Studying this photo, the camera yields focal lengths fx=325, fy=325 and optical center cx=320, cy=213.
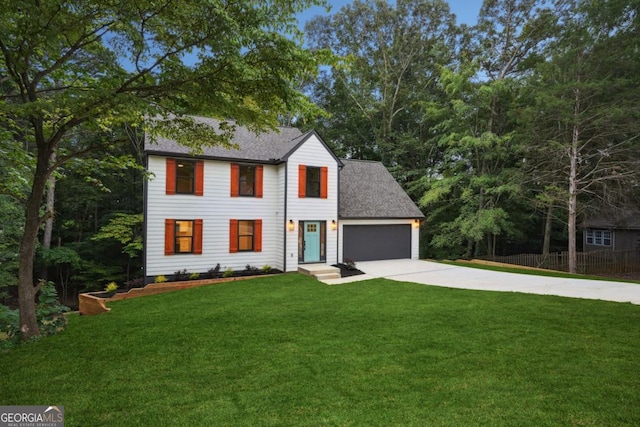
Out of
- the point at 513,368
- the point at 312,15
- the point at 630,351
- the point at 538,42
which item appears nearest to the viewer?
the point at 513,368

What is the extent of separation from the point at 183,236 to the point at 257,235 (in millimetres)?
2826

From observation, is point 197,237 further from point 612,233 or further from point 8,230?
point 612,233

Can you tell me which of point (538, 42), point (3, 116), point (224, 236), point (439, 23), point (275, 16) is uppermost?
point (439, 23)

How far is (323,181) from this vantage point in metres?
14.1

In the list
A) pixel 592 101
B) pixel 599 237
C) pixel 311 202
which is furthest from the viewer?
pixel 599 237

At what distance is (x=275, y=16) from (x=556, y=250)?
25.6 m

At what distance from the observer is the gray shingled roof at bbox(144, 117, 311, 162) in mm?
12055

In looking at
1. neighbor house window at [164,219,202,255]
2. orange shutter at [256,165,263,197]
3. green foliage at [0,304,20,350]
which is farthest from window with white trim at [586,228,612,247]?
green foliage at [0,304,20,350]

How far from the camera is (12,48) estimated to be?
4566 mm

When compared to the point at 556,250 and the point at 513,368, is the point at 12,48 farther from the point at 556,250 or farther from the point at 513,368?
the point at 556,250

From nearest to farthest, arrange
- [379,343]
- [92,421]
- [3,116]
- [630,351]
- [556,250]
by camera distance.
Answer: [92,421] < [630,351] < [379,343] < [3,116] < [556,250]

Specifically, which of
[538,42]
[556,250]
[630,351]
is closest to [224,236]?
[630,351]

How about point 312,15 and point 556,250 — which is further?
point 312,15

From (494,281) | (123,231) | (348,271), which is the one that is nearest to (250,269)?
(348,271)
